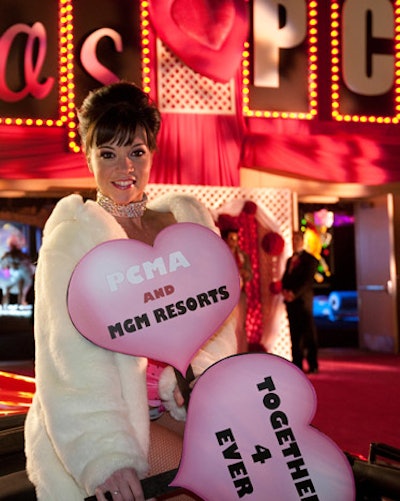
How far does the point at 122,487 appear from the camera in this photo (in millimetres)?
1127

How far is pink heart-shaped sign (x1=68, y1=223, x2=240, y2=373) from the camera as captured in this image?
1.22 m

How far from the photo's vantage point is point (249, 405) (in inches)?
46.6

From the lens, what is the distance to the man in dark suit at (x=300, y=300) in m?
6.64

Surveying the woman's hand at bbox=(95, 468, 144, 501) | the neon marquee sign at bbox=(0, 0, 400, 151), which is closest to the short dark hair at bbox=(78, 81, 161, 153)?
the woman's hand at bbox=(95, 468, 144, 501)

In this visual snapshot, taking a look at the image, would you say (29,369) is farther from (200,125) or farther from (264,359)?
(264,359)

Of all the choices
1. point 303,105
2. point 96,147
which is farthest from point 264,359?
point 303,105

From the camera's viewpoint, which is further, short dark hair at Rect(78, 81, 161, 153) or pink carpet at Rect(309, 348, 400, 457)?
pink carpet at Rect(309, 348, 400, 457)

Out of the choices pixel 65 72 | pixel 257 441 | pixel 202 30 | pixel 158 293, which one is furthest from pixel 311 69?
pixel 257 441

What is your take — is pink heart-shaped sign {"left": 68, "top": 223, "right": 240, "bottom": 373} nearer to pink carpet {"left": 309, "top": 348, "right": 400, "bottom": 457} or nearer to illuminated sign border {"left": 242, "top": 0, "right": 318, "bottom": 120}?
pink carpet {"left": 309, "top": 348, "right": 400, "bottom": 457}

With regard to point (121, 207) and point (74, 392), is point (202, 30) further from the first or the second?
point (74, 392)

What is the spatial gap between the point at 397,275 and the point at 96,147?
787 centimetres

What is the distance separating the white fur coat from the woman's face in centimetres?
9

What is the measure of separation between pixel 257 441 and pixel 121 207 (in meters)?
0.54

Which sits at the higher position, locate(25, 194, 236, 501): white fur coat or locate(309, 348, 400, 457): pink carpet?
locate(25, 194, 236, 501): white fur coat
